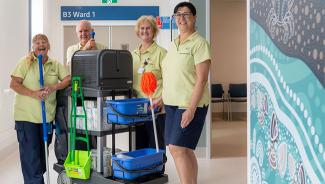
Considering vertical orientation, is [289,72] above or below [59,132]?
above

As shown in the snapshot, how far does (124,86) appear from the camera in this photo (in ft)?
11.1

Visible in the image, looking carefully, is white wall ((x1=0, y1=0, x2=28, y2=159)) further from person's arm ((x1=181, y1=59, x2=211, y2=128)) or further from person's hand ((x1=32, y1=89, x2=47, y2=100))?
person's arm ((x1=181, y1=59, x2=211, y2=128))

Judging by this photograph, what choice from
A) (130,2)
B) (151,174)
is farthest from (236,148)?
(130,2)

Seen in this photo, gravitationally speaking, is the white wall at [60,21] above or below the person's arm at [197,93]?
above

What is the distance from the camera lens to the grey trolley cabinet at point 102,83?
3176 mm

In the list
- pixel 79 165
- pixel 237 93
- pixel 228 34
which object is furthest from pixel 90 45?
pixel 228 34

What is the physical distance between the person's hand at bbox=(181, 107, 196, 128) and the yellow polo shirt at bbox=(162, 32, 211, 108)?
0.24 feet

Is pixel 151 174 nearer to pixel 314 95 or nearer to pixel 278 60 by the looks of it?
pixel 278 60

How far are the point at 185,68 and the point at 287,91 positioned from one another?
1.45 meters

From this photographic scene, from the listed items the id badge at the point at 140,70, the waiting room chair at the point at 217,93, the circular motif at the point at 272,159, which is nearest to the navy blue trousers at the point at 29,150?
the id badge at the point at 140,70

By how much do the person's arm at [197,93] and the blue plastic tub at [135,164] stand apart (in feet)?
2.11

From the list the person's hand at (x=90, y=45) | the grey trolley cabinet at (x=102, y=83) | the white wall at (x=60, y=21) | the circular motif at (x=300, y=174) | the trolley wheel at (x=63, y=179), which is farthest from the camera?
the white wall at (x=60, y=21)

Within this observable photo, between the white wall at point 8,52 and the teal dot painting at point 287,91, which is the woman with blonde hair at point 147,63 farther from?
the white wall at point 8,52

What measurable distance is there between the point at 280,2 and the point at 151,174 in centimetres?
224
